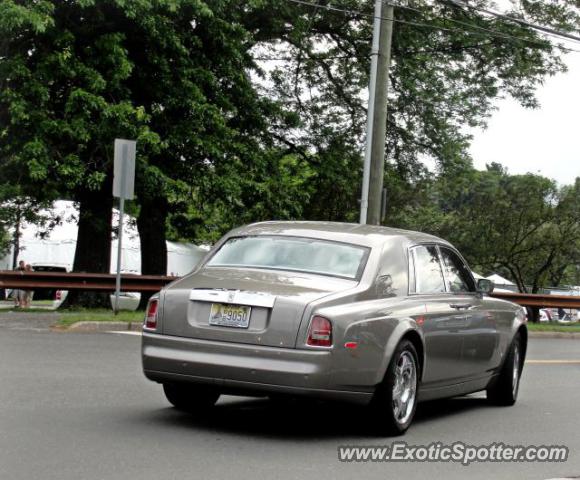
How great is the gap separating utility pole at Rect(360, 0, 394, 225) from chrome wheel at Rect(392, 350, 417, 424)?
11153 millimetres

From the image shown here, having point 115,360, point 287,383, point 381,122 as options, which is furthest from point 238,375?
point 381,122

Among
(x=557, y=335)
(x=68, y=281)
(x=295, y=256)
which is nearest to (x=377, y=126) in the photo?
(x=68, y=281)

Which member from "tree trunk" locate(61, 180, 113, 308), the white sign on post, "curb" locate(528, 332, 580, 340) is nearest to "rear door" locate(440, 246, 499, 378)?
the white sign on post

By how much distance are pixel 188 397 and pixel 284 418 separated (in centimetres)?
79

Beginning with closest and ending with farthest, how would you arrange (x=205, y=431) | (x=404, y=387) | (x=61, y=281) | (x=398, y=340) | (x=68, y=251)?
(x=205, y=431), (x=398, y=340), (x=404, y=387), (x=61, y=281), (x=68, y=251)

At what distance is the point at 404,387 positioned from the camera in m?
8.02

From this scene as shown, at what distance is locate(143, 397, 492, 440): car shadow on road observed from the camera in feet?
25.4

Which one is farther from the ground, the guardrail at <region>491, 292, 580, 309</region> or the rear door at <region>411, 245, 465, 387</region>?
the rear door at <region>411, 245, 465, 387</region>

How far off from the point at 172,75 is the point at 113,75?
5.30 feet

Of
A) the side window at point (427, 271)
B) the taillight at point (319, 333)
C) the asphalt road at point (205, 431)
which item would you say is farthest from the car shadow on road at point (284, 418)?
the side window at point (427, 271)

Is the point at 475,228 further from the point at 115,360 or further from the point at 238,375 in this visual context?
the point at 238,375

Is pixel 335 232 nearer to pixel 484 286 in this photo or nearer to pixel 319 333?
pixel 319 333

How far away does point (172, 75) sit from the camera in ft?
69.6

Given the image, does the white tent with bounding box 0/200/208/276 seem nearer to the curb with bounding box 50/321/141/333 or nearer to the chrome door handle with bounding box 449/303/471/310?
the curb with bounding box 50/321/141/333
